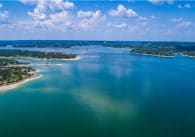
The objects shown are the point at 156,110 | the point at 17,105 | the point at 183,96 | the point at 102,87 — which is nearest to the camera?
the point at 156,110

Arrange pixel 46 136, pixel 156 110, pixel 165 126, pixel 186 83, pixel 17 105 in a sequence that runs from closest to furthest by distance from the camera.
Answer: pixel 46 136, pixel 165 126, pixel 156 110, pixel 17 105, pixel 186 83

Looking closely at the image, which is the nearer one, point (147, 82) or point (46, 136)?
point (46, 136)

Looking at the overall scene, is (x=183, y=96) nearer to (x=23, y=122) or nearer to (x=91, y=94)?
(x=91, y=94)

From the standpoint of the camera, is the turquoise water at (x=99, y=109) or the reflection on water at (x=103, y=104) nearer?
the turquoise water at (x=99, y=109)

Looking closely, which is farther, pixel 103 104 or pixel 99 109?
pixel 103 104

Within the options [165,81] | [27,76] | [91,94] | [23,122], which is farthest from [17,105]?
[165,81]

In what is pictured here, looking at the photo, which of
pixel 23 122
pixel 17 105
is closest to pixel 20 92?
pixel 17 105

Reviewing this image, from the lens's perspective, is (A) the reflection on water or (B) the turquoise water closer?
(B) the turquoise water
